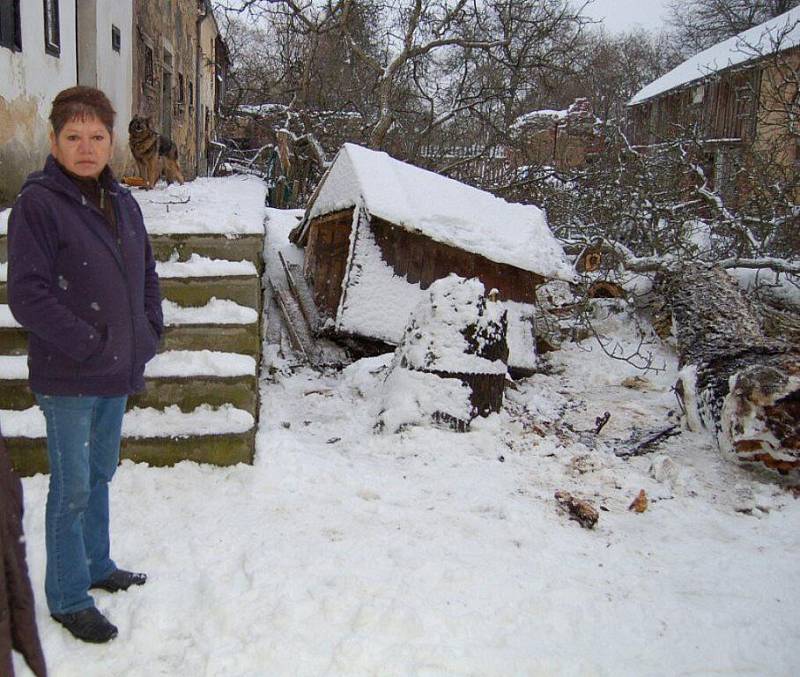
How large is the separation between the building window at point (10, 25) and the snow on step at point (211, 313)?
10.9 ft

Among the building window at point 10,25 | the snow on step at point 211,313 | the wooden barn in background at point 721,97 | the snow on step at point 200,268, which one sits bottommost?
the snow on step at point 211,313

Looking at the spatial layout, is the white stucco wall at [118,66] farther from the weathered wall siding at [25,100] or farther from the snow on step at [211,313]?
the snow on step at [211,313]

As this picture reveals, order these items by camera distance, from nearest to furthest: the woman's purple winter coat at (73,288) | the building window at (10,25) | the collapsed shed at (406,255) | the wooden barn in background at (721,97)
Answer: the woman's purple winter coat at (73,288) → the building window at (10,25) → the collapsed shed at (406,255) → the wooden barn in background at (721,97)

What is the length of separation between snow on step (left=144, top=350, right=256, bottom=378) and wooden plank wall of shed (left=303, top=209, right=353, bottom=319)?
259cm

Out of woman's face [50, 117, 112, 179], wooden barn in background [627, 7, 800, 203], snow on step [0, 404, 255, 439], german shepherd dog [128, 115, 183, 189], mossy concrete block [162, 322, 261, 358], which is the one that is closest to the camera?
woman's face [50, 117, 112, 179]

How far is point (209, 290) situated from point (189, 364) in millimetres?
625

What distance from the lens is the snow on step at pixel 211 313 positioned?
165 inches

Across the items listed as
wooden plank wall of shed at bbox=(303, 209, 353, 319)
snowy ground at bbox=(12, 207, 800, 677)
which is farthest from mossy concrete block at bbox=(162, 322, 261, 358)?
wooden plank wall of shed at bbox=(303, 209, 353, 319)

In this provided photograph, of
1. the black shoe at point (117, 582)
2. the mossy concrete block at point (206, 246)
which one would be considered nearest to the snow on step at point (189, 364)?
the mossy concrete block at point (206, 246)

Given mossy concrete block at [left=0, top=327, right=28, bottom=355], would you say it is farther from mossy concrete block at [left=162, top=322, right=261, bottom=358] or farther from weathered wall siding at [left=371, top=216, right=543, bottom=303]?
weathered wall siding at [left=371, top=216, right=543, bottom=303]

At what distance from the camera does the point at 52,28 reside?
23.0ft

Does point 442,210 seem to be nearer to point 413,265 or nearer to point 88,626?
point 413,265

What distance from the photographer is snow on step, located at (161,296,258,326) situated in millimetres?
4191

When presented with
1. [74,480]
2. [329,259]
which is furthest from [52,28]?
[74,480]
